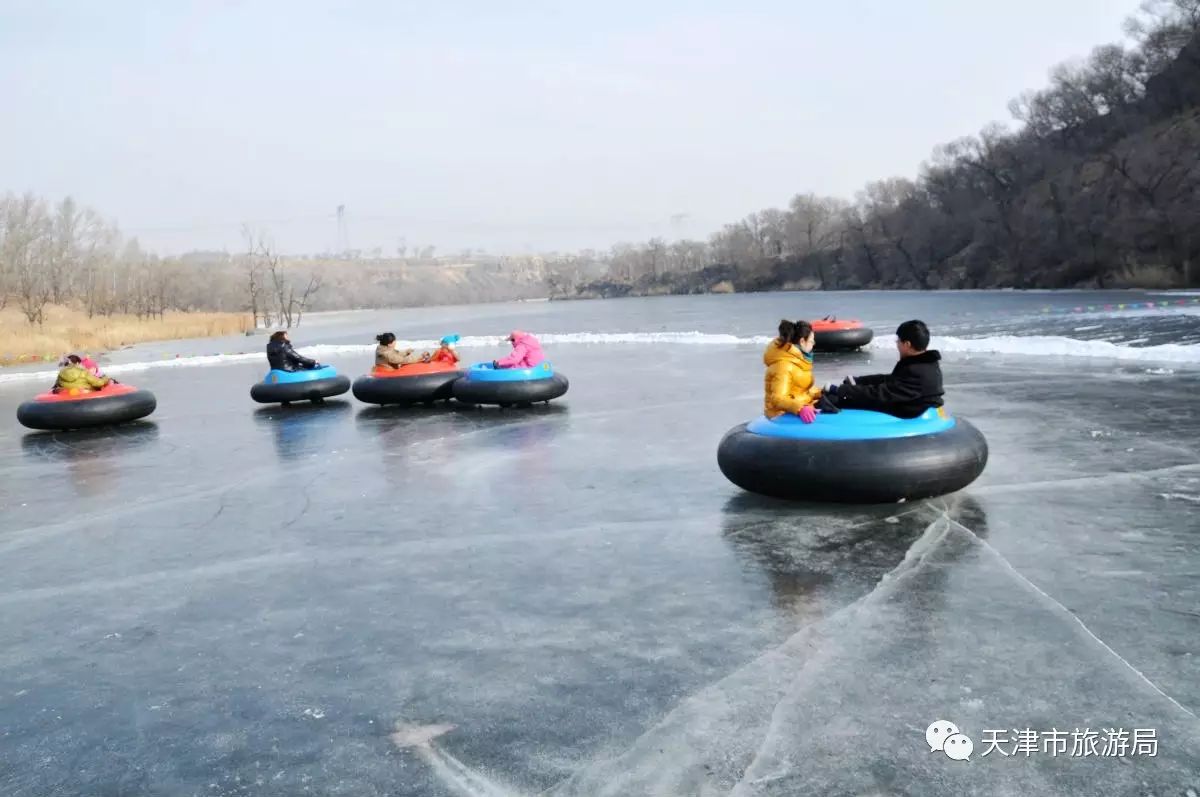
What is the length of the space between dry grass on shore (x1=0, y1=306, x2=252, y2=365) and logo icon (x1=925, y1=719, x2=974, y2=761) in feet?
111

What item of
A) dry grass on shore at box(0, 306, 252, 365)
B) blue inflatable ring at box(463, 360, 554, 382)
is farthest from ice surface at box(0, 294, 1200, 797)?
dry grass on shore at box(0, 306, 252, 365)

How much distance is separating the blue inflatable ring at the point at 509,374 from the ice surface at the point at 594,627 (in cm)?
347

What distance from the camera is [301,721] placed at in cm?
338

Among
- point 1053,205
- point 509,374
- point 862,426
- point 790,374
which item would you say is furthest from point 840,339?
point 1053,205

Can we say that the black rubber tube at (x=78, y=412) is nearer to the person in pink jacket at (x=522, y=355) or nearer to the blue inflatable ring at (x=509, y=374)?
the blue inflatable ring at (x=509, y=374)

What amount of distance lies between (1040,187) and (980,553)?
72.2 metres

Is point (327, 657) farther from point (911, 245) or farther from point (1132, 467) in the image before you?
point (911, 245)

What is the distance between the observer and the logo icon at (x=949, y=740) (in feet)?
9.51

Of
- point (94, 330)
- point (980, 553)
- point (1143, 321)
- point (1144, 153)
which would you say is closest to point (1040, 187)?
point (1144, 153)

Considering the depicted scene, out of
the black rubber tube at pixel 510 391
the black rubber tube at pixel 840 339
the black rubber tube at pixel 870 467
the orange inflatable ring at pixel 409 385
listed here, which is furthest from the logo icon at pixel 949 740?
the black rubber tube at pixel 840 339

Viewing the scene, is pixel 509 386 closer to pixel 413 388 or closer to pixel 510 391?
pixel 510 391

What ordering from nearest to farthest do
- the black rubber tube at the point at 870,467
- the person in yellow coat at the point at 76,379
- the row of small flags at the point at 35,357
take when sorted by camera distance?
the black rubber tube at the point at 870,467 → the person in yellow coat at the point at 76,379 → the row of small flags at the point at 35,357

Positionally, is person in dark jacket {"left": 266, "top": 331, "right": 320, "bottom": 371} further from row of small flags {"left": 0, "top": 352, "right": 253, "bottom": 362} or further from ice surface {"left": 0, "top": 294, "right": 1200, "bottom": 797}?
row of small flags {"left": 0, "top": 352, "right": 253, "bottom": 362}

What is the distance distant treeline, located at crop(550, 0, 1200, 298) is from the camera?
169ft
